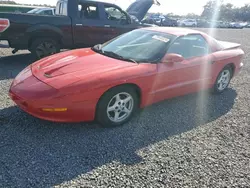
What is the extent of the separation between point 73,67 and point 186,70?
6.09 ft

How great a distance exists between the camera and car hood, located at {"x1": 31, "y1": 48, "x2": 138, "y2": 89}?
2986mm

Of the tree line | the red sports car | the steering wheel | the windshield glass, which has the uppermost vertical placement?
the tree line

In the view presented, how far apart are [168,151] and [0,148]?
77.5 inches

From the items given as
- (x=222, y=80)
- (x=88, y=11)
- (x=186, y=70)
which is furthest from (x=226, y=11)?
(x=186, y=70)

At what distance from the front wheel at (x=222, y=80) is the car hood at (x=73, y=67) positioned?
2.17 m

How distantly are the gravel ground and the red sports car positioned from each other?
275 millimetres

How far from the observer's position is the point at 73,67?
3.31m

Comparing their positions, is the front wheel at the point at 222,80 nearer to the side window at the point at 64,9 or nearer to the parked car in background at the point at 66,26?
the parked car in background at the point at 66,26

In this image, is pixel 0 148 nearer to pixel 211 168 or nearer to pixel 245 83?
pixel 211 168

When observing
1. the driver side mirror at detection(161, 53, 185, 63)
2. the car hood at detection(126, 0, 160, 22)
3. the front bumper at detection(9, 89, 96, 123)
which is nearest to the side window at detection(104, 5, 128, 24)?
the driver side mirror at detection(161, 53, 185, 63)

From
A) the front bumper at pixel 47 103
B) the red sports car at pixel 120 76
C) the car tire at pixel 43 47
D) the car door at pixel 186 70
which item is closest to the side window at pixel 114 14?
the car tire at pixel 43 47

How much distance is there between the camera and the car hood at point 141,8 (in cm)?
1402

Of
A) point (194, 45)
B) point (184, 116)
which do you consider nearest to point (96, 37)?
point (194, 45)

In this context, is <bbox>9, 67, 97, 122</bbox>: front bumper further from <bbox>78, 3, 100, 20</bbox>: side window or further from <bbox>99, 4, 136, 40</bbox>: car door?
<bbox>99, 4, 136, 40</bbox>: car door
